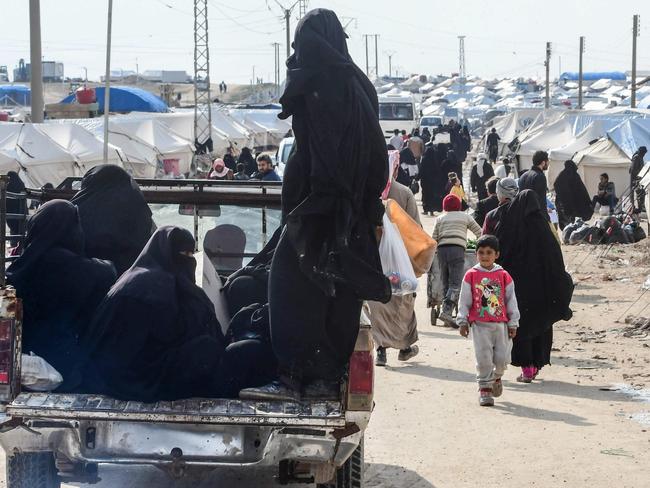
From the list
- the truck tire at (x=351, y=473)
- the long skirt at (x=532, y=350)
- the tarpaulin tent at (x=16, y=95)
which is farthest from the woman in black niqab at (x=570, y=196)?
the tarpaulin tent at (x=16, y=95)

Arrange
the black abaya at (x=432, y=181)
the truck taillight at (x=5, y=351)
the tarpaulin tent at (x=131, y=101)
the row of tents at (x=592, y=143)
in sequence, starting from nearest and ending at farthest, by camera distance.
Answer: the truck taillight at (x=5, y=351)
the black abaya at (x=432, y=181)
the row of tents at (x=592, y=143)
the tarpaulin tent at (x=131, y=101)

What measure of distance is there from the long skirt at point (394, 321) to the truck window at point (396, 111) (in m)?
37.3

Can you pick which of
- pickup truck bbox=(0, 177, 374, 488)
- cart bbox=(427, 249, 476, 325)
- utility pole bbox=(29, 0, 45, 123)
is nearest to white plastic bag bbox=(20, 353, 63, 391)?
pickup truck bbox=(0, 177, 374, 488)

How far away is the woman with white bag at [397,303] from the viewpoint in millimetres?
9805

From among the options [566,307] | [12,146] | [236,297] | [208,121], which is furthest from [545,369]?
[208,121]

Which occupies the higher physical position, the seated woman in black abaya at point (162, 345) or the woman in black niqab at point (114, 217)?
the woman in black niqab at point (114, 217)

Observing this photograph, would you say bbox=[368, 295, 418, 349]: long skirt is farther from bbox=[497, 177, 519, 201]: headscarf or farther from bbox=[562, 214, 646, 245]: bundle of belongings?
bbox=[562, 214, 646, 245]: bundle of belongings

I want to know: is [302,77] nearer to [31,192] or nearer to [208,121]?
[31,192]

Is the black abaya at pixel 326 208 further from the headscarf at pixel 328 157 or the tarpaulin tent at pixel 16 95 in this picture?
the tarpaulin tent at pixel 16 95

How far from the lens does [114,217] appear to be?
7172 millimetres

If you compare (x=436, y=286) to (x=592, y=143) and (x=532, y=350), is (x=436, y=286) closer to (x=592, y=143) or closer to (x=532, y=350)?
(x=532, y=350)

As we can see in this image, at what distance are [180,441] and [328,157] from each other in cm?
134

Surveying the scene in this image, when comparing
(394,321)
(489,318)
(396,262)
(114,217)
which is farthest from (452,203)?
(114,217)

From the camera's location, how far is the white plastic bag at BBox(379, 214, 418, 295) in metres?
9.75
